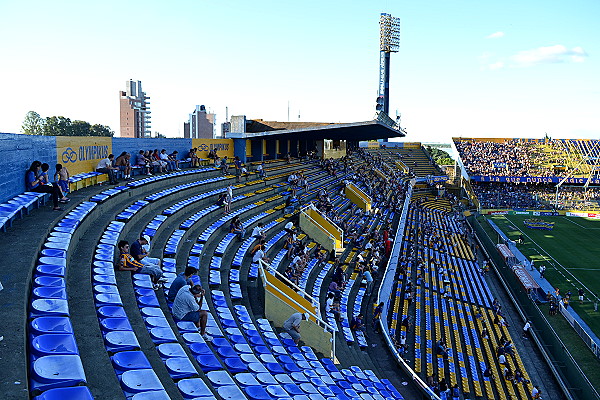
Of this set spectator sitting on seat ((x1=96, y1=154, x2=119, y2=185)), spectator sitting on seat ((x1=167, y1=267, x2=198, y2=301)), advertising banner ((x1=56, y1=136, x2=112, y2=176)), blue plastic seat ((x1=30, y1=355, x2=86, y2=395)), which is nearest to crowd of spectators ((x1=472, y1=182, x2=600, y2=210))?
advertising banner ((x1=56, y1=136, x2=112, y2=176))

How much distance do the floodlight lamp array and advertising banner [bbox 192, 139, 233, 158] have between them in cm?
5839

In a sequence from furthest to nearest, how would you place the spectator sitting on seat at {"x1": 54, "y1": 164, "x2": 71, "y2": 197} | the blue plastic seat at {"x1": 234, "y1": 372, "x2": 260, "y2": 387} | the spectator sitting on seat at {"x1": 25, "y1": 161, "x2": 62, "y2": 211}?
the spectator sitting on seat at {"x1": 54, "y1": 164, "x2": 71, "y2": 197} → the spectator sitting on seat at {"x1": 25, "y1": 161, "x2": 62, "y2": 211} → the blue plastic seat at {"x1": 234, "y1": 372, "x2": 260, "y2": 387}

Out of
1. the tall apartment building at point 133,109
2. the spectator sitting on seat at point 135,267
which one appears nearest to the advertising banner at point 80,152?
the spectator sitting on seat at point 135,267

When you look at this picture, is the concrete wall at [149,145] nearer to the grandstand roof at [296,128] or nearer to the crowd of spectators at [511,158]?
the grandstand roof at [296,128]

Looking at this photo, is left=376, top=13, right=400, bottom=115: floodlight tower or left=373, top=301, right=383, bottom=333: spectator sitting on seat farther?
left=376, top=13, right=400, bottom=115: floodlight tower

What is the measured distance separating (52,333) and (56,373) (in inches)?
37.3

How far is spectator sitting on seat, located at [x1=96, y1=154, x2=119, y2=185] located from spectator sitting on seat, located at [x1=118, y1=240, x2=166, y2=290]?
6539 mm

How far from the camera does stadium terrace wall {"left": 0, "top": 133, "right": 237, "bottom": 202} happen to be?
10406mm

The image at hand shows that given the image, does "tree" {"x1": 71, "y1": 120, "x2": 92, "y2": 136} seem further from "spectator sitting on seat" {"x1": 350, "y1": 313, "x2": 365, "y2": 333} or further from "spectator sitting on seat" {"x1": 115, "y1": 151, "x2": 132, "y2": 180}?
"spectator sitting on seat" {"x1": 350, "y1": 313, "x2": 365, "y2": 333}

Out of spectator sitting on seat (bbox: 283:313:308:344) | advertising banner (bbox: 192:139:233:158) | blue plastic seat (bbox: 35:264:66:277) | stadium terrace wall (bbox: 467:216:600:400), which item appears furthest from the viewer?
advertising banner (bbox: 192:139:233:158)

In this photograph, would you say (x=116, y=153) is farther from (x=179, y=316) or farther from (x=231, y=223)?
(x=179, y=316)

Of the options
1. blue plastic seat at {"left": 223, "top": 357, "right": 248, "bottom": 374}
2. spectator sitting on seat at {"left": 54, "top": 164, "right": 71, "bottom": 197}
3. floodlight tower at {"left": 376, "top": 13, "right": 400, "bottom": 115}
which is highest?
floodlight tower at {"left": 376, "top": 13, "right": 400, "bottom": 115}

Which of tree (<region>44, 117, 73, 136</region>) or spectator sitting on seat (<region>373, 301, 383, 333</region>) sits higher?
tree (<region>44, 117, 73, 136</region>)

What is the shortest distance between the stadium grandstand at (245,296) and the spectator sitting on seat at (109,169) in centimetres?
22
